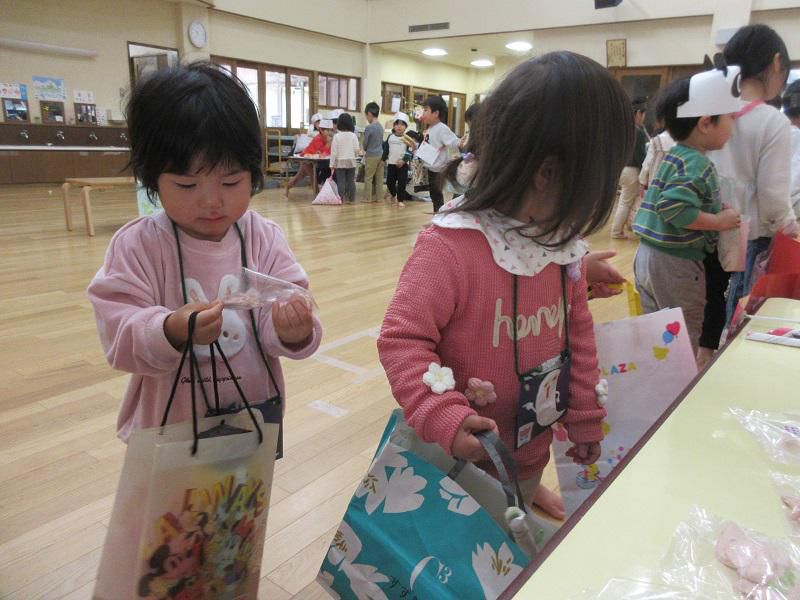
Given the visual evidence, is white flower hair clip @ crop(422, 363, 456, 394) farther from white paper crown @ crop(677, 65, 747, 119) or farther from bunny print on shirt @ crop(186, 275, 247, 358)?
white paper crown @ crop(677, 65, 747, 119)

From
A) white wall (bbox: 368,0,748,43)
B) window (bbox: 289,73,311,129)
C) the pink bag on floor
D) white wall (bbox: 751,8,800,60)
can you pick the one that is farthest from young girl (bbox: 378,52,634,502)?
window (bbox: 289,73,311,129)

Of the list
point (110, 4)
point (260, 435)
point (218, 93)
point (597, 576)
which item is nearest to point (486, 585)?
point (597, 576)

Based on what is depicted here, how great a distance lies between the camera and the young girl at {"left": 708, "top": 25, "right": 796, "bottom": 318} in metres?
1.94

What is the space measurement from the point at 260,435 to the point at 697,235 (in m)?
1.58

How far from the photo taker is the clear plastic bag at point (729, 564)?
591 millimetres

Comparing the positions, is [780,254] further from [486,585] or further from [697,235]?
[486,585]

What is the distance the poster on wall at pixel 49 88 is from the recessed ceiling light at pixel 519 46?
332 inches

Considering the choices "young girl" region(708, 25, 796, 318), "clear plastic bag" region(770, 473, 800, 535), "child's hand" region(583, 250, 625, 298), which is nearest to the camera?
"clear plastic bag" region(770, 473, 800, 535)

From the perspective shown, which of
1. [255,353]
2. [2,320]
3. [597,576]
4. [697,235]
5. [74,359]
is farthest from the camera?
[2,320]

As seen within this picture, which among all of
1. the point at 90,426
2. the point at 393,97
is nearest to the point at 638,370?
the point at 90,426

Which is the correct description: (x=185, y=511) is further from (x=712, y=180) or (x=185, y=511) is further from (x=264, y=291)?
(x=712, y=180)

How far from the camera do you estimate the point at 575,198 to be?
0.88 m

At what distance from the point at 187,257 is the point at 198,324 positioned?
0.21m

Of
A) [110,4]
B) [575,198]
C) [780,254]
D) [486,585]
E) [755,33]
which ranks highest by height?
[110,4]
